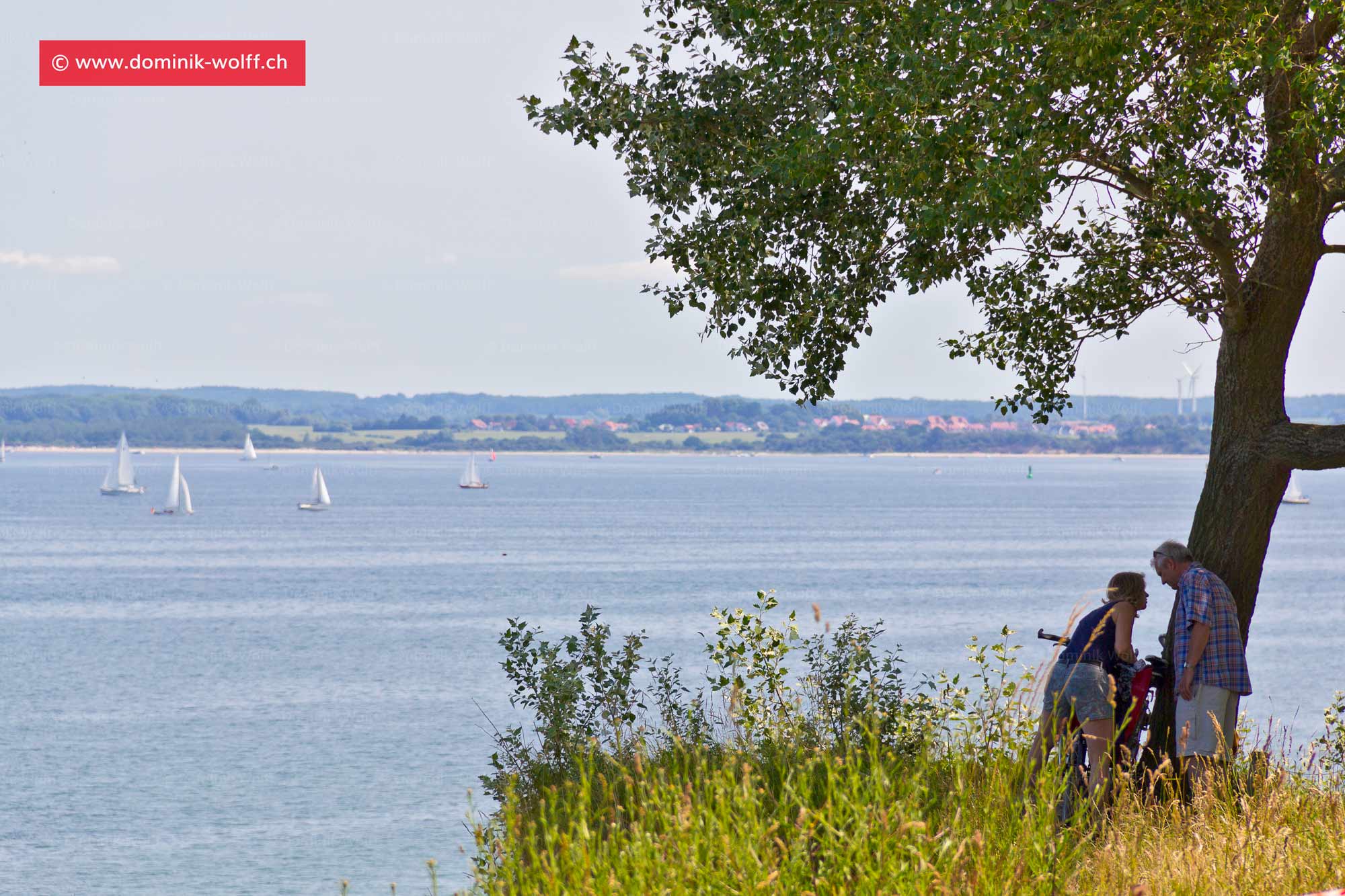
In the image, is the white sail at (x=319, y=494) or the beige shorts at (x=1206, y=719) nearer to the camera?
A: the beige shorts at (x=1206, y=719)

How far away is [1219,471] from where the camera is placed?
9617mm

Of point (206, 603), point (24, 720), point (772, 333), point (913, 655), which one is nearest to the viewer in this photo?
point (772, 333)

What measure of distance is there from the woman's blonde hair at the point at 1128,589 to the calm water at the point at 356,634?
5.09 ft

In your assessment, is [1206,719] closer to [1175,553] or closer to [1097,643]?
[1097,643]

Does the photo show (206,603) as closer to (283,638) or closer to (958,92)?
(283,638)

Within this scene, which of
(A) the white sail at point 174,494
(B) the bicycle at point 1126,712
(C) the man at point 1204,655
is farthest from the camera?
(A) the white sail at point 174,494

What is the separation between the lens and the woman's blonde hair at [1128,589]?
26.9 ft

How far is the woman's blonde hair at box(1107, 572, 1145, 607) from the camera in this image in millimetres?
8211

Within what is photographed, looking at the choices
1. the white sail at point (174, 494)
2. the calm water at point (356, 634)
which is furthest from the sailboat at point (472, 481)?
the white sail at point (174, 494)

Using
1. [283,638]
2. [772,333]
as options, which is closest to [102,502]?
[283,638]

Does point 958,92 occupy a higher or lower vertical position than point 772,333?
higher

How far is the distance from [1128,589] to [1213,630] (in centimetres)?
62

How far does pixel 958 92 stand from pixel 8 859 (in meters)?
25.8

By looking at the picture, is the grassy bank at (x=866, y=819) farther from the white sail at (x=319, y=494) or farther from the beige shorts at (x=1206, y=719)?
the white sail at (x=319, y=494)
